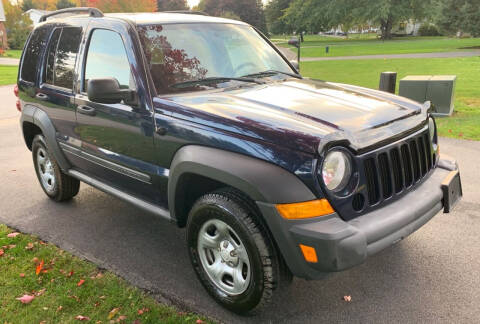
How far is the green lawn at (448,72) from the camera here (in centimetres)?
808

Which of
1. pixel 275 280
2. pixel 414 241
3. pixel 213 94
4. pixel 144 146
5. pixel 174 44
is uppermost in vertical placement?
pixel 174 44

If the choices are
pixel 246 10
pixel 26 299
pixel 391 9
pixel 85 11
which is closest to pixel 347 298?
pixel 26 299

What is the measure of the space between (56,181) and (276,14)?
7434 cm

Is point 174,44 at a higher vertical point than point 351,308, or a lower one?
higher

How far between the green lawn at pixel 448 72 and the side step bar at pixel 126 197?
591 centimetres

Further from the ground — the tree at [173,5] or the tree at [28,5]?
the tree at [28,5]

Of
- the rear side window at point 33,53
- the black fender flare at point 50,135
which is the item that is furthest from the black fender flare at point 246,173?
the rear side window at point 33,53

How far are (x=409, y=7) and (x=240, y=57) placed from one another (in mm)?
51181

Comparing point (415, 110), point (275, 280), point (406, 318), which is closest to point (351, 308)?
point (406, 318)

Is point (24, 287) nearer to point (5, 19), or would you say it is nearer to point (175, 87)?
point (175, 87)

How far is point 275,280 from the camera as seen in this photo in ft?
8.76

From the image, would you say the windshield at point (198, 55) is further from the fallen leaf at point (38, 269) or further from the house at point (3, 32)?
the house at point (3, 32)

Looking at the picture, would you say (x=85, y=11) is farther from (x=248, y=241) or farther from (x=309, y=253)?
(x=309, y=253)

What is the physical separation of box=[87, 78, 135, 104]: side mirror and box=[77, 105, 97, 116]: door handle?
1.89ft
